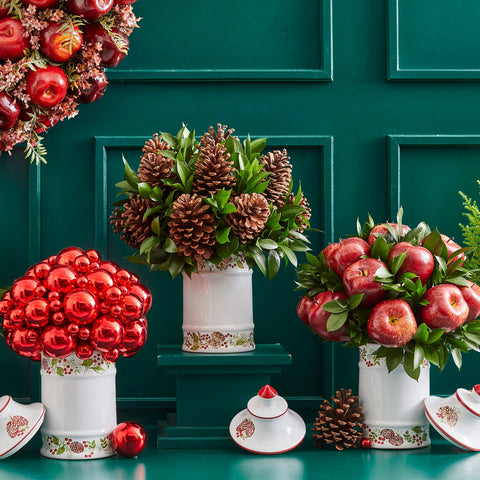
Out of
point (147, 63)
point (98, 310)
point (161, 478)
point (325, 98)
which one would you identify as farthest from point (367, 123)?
point (161, 478)

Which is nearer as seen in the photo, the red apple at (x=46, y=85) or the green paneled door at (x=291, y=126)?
the red apple at (x=46, y=85)

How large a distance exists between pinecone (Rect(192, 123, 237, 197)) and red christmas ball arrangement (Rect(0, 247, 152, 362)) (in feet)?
0.63

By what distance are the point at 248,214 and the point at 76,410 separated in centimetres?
41

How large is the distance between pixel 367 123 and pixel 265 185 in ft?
1.21

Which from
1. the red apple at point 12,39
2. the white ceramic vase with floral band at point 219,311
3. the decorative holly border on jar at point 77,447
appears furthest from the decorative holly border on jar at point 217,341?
the red apple at point 12,39

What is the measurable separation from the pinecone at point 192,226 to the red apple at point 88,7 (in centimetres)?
36

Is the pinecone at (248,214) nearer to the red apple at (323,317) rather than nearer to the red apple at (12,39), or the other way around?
the red apple at (323,317)

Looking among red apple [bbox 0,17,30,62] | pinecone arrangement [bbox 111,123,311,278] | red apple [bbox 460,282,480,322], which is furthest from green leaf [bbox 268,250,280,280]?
red apple [bbox 0,17,30,62]

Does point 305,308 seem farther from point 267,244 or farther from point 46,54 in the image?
point 46,54

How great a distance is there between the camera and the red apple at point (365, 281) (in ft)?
3.35

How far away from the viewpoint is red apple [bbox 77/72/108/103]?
1.20m

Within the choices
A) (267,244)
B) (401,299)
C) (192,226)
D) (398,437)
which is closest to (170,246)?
(192,226)

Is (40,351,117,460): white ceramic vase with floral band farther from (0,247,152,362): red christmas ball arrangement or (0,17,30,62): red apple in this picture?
(0,17,30,62): red apple

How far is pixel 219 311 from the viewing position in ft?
3.71
